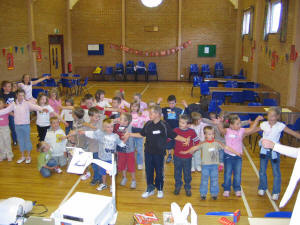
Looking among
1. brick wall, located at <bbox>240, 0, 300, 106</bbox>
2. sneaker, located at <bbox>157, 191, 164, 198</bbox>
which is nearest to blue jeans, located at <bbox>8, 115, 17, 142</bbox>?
sneaker, located at <bbox>157, 191, 164, 198</bbox>

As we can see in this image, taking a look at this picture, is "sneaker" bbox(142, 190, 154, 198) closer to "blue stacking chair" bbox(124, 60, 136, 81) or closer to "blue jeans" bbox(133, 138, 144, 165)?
"blue jeans" bbox(133, 138, 144, 165)

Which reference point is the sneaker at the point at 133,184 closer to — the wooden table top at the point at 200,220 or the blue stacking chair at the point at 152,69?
the wooden table top at the point at 200,220

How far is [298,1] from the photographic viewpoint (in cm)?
816

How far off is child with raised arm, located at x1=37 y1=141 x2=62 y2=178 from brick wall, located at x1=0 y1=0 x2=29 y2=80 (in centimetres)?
683

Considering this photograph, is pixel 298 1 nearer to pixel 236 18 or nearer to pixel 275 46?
pixel 275 46

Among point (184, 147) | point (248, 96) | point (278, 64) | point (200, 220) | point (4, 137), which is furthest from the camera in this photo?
point (278, 64)

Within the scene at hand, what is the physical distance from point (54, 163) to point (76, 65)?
13424 mm

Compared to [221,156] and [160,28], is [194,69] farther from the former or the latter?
[221,156]

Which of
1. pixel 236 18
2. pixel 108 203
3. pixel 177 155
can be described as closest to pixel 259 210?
pixel 177 155

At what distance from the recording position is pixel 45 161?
5.76 metres

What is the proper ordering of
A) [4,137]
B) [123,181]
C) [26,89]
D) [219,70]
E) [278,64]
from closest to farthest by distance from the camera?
[123,181] → [4,137] → [26,89] → [278,64] → [219,70]

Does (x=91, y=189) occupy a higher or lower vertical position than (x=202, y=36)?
lower

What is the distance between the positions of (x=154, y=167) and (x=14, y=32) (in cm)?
1017

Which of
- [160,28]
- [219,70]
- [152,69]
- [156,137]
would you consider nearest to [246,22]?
[219,70]
